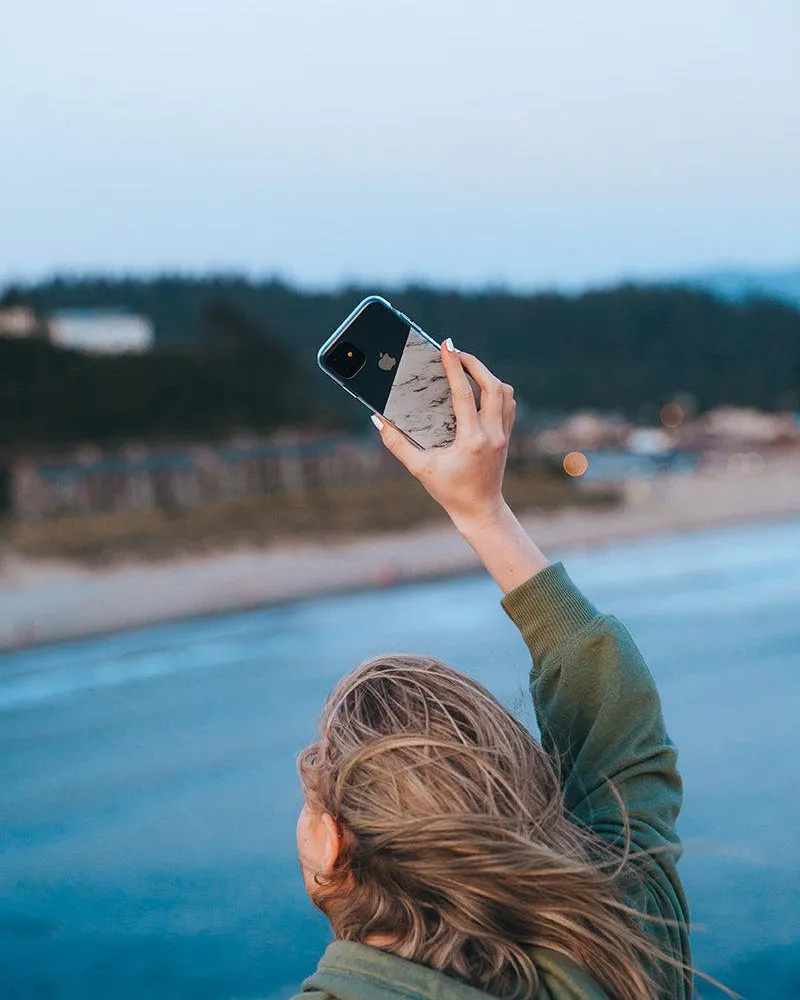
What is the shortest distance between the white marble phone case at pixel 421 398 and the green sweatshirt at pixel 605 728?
21cm

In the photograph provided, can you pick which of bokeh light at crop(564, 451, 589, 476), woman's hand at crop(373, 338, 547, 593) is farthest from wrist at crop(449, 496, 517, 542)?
bokeh light at crop(564, 451, 589, 476)

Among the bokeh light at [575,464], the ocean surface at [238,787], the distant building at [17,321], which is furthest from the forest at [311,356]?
the ocean surface at [238,787]

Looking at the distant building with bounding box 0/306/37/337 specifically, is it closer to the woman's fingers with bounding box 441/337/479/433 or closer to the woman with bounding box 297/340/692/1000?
the woman's fingers with bounding box 441/337/479/433

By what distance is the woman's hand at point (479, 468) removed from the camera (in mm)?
1487

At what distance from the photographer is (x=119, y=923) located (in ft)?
16.9

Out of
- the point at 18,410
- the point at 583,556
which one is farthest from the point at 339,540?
the point at 18,410

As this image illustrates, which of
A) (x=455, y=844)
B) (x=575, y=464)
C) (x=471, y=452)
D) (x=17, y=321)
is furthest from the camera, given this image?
(x=575, y=464)

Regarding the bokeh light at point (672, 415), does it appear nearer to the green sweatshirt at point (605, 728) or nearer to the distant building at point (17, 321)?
the distant building at point (17, 321)

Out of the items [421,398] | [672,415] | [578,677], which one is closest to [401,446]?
[421,398]

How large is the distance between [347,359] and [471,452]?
0.30m

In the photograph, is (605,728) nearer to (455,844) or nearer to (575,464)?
(455,844)

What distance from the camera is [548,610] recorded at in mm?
1535

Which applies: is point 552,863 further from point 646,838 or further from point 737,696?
point 737,696

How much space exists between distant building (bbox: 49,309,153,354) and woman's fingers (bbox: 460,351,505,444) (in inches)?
1290
